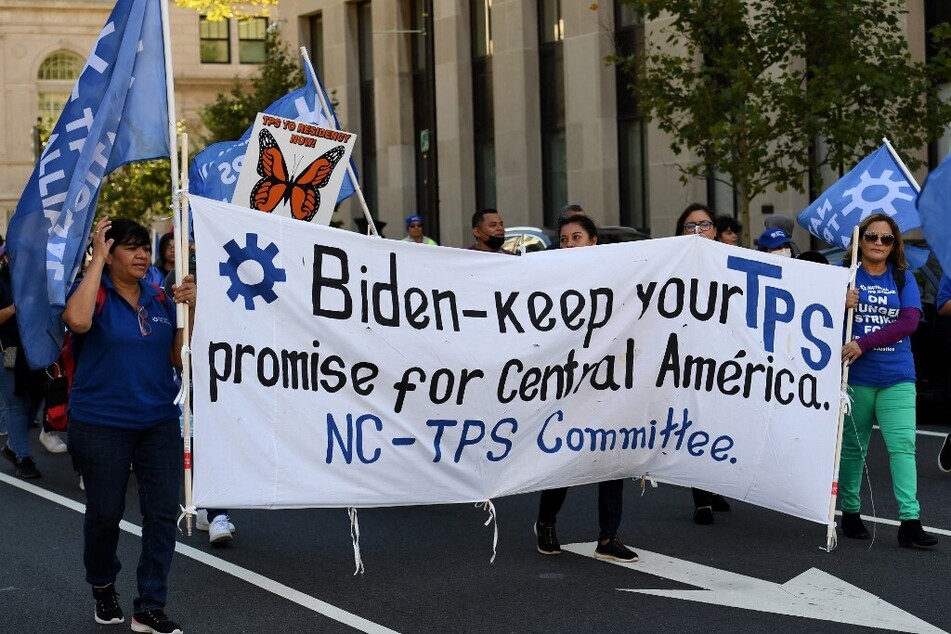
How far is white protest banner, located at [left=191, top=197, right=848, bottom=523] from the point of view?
7234 millimetres

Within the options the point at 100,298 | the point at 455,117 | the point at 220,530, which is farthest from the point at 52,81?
the point at 100,298

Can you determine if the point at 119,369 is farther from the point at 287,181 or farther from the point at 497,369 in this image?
the point at 287,181

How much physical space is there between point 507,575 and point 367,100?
31.6m

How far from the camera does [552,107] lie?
1216 inches

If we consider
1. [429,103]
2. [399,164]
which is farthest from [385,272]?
[399,164]

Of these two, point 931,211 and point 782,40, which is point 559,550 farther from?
point 782,40

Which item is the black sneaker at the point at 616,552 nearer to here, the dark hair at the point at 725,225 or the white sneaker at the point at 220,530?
the white sneaker at the point at 220,530

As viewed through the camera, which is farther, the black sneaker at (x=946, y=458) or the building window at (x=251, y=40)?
the building window at (x=251, y=40)

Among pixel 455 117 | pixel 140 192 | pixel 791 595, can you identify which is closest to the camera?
pixel 791 595

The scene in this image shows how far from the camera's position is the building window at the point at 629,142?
2805cm

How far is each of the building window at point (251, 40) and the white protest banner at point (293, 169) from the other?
5155 cm

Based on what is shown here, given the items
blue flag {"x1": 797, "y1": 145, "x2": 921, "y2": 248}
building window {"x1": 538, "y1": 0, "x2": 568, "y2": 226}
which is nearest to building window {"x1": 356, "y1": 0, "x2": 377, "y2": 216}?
building window {"x1": 538, "y1": 0, "x2": 568, "y2": 226}

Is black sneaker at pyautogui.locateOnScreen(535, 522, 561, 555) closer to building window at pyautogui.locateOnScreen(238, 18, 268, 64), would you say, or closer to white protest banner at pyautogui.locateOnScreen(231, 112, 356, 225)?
white protest banner at pyautogui.locateOnScreen(231, 112, 356, 225)

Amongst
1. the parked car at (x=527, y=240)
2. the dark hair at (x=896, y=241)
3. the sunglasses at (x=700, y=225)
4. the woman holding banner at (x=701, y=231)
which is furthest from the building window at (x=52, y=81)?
the dark hair at (x=896, y=241)
